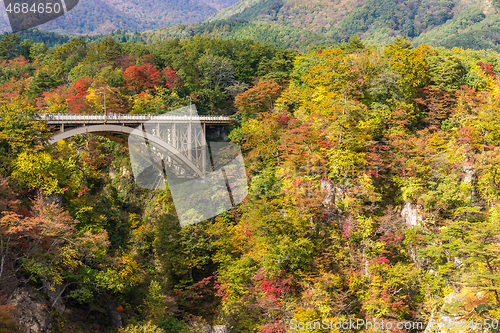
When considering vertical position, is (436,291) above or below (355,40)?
below

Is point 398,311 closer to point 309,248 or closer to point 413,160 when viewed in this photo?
point 309,248

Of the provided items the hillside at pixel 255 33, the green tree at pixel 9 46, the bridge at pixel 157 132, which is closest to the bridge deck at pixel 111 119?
the bridge at pixel 157 132

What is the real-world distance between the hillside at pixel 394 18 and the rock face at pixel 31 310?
288 ft

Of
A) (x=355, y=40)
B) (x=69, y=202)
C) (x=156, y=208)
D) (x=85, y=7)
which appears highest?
(x=355, y=40)

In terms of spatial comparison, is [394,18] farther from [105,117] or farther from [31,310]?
[31,310]

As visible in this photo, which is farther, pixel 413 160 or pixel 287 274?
pixel 413 160

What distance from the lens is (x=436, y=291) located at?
1906 centimetres

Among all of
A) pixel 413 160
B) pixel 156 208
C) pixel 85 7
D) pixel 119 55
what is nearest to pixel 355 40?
pixel 413 160

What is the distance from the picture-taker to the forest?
16.0 metres

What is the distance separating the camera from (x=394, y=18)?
11819 cm

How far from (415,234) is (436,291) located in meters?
3.21

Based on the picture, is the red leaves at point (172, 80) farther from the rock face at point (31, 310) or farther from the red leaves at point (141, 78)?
the rock face at point (31, 310)

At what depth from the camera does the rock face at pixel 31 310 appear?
47.2ft

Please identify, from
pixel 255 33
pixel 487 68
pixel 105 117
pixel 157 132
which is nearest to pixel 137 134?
pixel 157 132
